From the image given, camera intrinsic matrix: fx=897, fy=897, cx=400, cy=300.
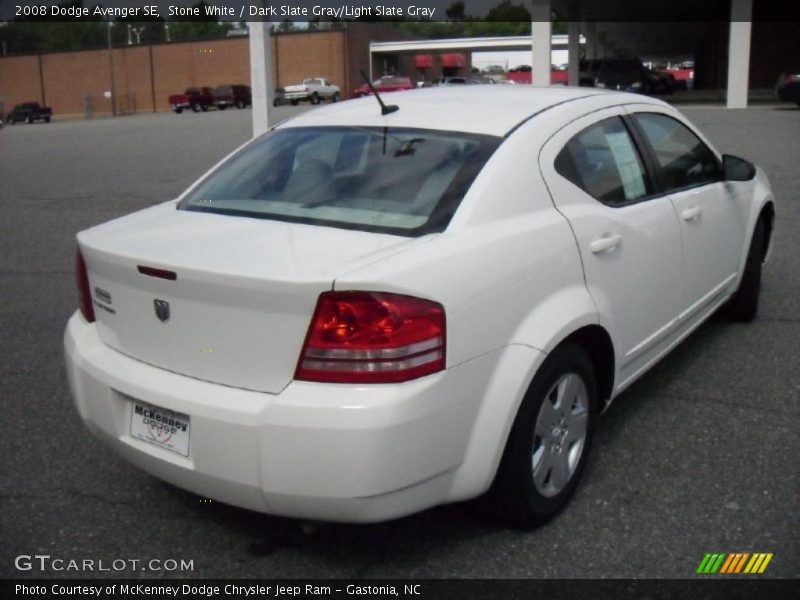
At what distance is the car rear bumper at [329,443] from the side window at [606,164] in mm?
1141

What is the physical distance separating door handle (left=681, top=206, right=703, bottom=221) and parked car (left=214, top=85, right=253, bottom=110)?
171 ft

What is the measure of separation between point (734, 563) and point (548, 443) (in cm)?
74

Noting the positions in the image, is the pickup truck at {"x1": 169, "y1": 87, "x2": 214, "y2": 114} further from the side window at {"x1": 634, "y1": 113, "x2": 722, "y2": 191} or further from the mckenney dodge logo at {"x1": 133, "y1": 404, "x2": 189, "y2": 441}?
the mckenney dodge logo at {"x1": 133, "y1": 404, "x2": 189, "y2": 441}

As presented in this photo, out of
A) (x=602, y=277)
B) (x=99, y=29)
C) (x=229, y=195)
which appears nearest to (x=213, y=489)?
(x=229, y=195)

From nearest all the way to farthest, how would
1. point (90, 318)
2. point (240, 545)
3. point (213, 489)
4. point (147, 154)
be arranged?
point (213, 489) < point (240, 545) < point (90, 318) < point (147, 154)

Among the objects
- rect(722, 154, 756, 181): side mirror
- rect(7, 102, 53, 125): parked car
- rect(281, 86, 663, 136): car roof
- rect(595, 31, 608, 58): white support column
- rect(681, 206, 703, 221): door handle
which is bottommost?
rect(7, 102, 53, 125): parked car

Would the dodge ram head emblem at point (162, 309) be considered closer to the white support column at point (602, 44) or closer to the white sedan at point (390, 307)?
the white sedan at point (390, 307)

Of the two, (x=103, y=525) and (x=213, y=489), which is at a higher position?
(x=213, y=489)

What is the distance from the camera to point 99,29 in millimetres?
83000

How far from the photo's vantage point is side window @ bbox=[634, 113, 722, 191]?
14.3ft

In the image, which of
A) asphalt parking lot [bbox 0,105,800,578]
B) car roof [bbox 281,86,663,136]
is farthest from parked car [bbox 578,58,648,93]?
car roof [bbox 281,86,663,136]

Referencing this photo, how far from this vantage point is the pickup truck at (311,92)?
5694 cm
